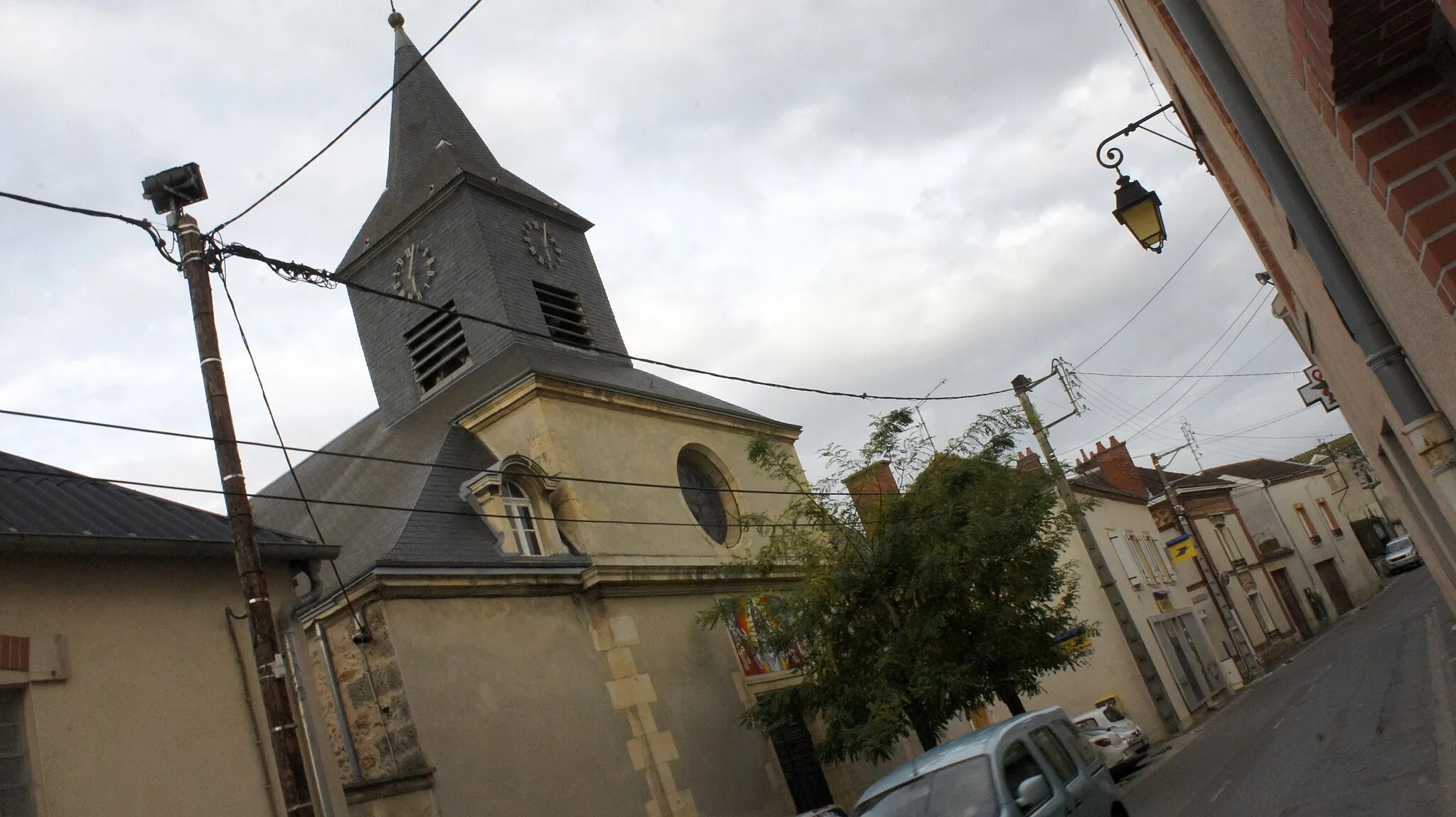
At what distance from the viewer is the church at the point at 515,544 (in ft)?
42.8

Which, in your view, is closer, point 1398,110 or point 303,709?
point 1398,110

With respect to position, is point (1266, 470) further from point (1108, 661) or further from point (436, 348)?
point (436, 348)

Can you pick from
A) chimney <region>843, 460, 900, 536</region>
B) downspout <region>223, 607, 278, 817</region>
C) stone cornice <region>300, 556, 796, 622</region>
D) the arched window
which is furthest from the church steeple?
downspout <region>223, 607, 278, 817</region>

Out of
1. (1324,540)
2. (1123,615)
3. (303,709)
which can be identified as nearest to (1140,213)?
(303,709)

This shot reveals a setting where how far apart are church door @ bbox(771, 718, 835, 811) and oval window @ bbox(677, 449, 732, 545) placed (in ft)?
11.7

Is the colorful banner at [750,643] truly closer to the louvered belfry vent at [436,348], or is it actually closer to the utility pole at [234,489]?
the louvered belfry vent at [436,348]

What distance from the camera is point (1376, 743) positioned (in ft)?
41.4

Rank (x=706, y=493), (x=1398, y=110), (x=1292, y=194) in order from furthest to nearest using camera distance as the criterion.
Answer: (x=706, y=493)
(x=1292, y=194)
(x=1398, y=110)

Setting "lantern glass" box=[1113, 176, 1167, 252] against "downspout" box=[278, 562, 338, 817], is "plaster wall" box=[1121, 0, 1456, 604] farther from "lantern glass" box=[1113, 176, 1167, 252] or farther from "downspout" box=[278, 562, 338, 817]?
"downspout" box=[278, 562, 338, 817]

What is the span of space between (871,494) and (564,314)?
868cm

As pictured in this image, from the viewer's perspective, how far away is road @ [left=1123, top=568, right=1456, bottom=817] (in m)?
9.89

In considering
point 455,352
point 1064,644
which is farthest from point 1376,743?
point 455,352

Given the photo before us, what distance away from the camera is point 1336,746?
13.4 m

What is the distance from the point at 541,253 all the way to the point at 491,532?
8734 mm
